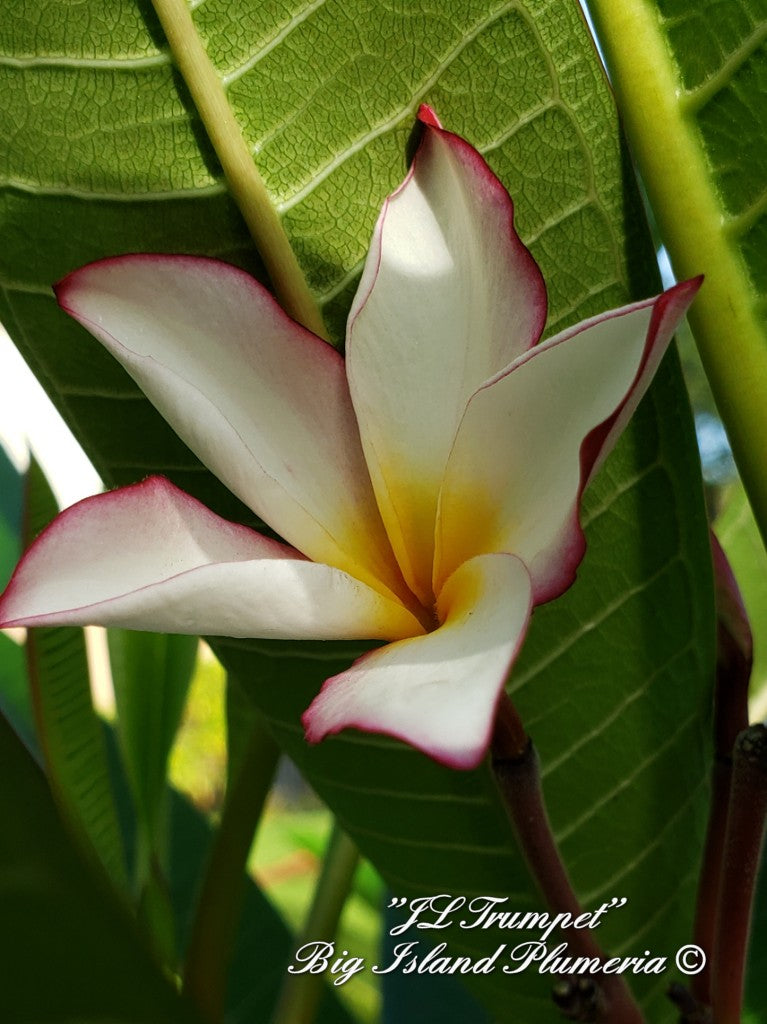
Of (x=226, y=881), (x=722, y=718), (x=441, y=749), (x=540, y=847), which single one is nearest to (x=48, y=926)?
(x=441, y=749)

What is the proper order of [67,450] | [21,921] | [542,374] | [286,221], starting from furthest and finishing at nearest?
[67,450]
[286,221]
[542,374]
[21,921]

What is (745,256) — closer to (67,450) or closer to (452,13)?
(452,13)

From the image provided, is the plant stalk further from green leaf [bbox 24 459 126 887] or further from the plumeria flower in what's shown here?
green leaf [bbox 24 459 126 887]

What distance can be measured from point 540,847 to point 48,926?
0.20 metres

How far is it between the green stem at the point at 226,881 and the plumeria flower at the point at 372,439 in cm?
28

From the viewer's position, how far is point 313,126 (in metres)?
0.36

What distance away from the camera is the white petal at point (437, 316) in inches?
11.9

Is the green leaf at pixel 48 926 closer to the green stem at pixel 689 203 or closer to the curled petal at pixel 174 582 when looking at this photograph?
the curled petal at pixel 174 582

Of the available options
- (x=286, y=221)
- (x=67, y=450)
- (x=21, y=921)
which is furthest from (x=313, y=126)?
(x=67, y=450)

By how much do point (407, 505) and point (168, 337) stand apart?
3.6 inches

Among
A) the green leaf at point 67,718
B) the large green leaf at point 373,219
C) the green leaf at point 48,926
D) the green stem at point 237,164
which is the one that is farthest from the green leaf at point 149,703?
the green leaf at point 48,926

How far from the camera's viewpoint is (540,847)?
0.32m

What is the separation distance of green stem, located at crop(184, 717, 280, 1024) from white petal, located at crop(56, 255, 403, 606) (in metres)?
0.27

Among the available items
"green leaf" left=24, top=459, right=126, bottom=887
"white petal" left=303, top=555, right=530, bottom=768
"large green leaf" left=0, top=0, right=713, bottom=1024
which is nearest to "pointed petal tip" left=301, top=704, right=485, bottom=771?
"white petal" left=303, top=555, right=530, bottom=768
